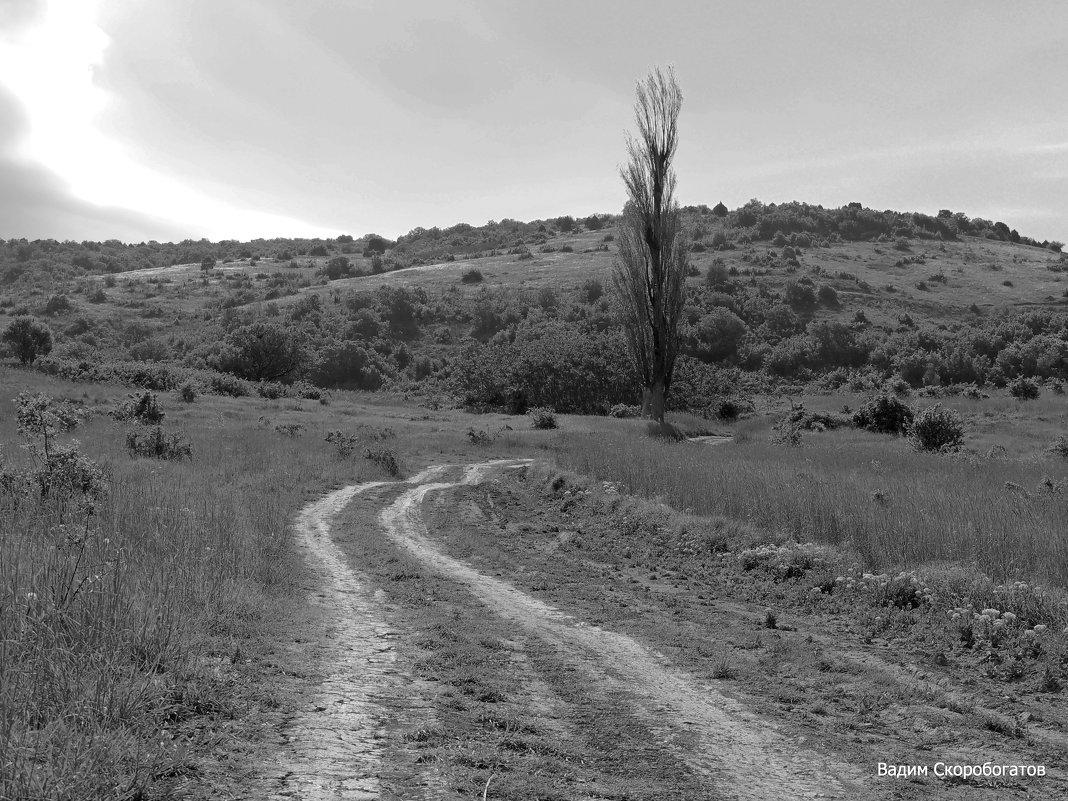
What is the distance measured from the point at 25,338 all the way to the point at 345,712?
188 ft

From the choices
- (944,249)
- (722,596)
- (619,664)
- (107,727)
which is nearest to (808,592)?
(722,596)

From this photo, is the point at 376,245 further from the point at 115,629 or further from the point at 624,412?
the point at 115,629

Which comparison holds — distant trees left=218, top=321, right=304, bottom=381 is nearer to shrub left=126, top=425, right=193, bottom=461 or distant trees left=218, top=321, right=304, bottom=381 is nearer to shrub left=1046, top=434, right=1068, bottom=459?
shrub left=126, top=425, right=193, bottom=461

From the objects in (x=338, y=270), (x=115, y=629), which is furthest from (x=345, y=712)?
(x=338, y=270)

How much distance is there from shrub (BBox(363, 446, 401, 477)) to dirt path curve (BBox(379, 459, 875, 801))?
1384 centimetres

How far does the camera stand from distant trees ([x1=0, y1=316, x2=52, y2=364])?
161 ft

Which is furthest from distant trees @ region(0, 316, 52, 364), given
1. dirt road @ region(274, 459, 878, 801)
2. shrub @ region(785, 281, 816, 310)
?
shrub @ region(785, 281, 816, 310)

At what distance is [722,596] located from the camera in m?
8.73

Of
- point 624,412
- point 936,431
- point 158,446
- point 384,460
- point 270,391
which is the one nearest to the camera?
point 158,446

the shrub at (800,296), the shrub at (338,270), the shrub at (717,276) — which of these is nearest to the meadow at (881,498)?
the shrub at (800,296)

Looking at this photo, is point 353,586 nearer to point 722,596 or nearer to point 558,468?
point 722,596

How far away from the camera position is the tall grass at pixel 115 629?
3.24 metres

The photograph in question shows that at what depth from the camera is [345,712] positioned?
4.54m

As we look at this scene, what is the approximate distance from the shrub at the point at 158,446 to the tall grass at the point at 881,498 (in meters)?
11.3
